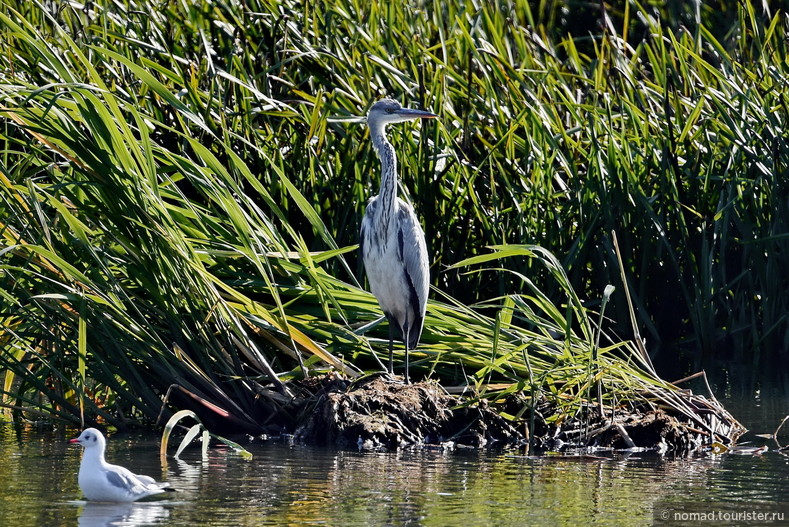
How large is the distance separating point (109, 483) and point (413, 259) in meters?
2.57

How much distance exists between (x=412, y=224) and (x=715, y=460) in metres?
2.03

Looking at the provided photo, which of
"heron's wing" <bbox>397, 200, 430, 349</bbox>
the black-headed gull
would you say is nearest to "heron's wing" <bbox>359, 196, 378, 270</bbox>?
"heron's wing" <bbox>397, 200, 430, 349</bbox>

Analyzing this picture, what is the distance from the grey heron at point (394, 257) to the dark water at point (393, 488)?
34.9 inches

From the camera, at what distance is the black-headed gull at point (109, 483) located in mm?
4195

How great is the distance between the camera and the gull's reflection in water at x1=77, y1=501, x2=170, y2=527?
3951 millimetres

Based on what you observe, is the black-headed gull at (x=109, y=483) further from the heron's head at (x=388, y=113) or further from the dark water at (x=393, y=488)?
the heron's head at (x=388, y=113)

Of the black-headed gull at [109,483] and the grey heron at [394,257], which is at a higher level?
the grey heron at [394,257]

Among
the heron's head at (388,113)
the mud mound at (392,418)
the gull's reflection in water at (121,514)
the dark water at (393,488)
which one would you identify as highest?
the heron's head at (388,113)

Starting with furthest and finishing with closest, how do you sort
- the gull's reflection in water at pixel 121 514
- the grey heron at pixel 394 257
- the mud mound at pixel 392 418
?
the grey heron at pixel 394 257, the mud mound at pixel 392 418, the gull's reflection in water at pixel 121 514

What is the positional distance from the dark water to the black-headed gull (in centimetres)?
4

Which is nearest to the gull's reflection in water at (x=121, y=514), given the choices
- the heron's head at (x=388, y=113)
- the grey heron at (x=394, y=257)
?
the grey heron at (x=394, y=257)

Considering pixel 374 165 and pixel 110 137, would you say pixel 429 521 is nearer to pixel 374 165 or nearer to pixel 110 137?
pixel 110 137

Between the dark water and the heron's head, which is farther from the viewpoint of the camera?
the heron's head

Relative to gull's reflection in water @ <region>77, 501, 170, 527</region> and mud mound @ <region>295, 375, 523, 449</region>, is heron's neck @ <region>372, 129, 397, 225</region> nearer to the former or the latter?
mud mound @ <region>295, 375, 523, 449</region>
